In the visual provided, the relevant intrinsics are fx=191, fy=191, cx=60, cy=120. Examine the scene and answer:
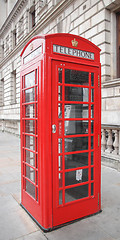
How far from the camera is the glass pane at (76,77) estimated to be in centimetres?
259

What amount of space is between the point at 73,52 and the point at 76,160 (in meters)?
1.52

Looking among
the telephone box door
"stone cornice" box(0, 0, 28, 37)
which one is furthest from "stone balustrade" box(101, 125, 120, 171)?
"stone cornice" box(0, 0, 28, 37)

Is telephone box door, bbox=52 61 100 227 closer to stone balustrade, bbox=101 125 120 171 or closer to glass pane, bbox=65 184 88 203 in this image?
glass pane, bbox=65 184 88 203

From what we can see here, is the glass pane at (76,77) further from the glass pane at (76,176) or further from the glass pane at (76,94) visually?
the glass pane at (76,176)

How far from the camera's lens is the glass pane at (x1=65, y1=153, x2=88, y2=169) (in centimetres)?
271

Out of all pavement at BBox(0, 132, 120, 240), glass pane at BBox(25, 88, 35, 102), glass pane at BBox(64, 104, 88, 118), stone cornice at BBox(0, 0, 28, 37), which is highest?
stone cornice at BBox(0, 0, 28, 37)

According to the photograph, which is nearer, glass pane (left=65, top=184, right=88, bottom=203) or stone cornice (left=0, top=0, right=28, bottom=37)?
glass pane (left=65, top=184, right=88, bottom=203)

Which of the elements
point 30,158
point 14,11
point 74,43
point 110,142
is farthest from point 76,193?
point 14,11

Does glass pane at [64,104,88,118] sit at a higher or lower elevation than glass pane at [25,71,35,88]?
lower

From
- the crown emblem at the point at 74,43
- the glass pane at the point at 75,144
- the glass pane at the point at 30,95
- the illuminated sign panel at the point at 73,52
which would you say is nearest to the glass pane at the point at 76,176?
the glass pane at the point at 75,144

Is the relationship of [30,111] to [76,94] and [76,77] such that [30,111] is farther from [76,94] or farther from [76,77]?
[76,77]

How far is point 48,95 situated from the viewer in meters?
2.39

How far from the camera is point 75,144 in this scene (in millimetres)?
2752

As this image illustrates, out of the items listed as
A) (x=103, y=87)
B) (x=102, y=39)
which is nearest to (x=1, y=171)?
(x=103, y=87)
